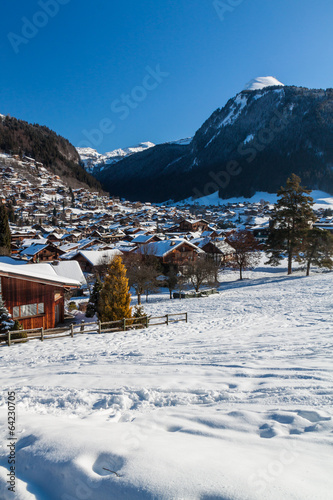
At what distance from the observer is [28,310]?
17.8 metres

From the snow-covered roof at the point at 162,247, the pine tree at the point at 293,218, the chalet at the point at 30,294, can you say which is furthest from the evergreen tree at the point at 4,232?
the pine tree at the point at 293,218

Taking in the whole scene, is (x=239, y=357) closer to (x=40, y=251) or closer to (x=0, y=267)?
(x=0, y=267)

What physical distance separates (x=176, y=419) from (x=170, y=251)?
41497mm

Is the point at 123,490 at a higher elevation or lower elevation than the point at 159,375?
higher

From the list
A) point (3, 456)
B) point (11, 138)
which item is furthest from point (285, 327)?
point (11, 138)

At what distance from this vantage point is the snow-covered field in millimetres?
3061

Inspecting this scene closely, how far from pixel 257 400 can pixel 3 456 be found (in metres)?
4.21

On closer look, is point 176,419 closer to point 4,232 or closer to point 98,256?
point 98,256

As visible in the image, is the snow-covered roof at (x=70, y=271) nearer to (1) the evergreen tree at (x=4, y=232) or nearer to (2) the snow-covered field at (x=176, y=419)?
(1) the evergreen tree at (x=4, y=232)

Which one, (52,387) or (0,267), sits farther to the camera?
(0,267)

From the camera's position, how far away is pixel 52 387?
282 inches

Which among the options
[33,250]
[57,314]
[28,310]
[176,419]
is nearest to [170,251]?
[57,314]

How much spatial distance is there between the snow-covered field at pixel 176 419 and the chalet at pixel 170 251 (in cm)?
3394

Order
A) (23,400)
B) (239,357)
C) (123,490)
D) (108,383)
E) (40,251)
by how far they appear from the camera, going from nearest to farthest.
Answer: (123,490)
(23,400)
(108,383)
(239,357)
(40,251)
